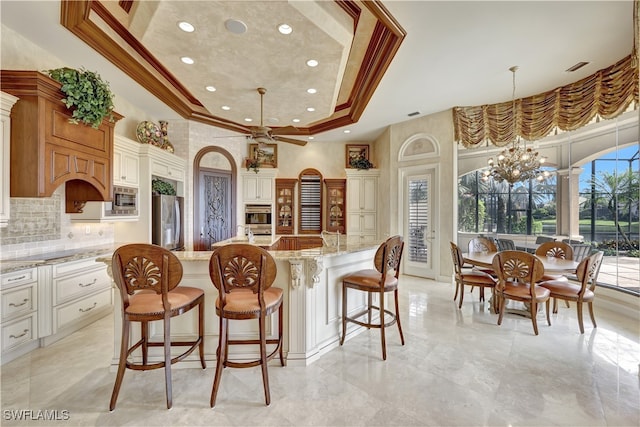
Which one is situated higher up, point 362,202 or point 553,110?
point 553,110

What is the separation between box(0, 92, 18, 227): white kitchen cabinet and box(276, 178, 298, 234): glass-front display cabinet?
4.79 m

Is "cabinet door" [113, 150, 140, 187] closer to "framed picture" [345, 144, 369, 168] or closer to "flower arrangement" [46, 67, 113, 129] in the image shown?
"flower arrangement" [46, 67, 113, 129]

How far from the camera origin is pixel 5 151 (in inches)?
95.0

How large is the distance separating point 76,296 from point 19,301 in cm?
54

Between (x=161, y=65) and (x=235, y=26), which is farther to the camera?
(x=161, y=65)

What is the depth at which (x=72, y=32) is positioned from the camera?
2738 mm

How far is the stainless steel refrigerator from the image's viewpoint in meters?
4.31

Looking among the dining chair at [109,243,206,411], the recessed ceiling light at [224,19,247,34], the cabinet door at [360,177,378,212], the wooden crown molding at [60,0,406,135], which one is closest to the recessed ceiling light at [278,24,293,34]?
the recessed ceiling light at [224,19,247,34]

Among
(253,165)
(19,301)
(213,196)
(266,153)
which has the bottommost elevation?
(19,301)

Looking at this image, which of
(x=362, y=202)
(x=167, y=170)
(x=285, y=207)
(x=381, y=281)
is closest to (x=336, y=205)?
(x=362, y=202)

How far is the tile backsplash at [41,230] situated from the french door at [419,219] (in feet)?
18.0

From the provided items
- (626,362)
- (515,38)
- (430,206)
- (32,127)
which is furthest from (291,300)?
(430,206)

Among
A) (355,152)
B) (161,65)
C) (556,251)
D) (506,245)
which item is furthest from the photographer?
(355,152)

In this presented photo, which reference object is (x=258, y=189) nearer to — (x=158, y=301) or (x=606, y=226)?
(x=158, y=301)
